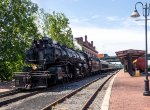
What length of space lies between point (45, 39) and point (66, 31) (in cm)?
3698

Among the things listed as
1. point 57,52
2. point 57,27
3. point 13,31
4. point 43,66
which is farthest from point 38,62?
point 57,27

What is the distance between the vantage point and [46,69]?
24516 millimetres

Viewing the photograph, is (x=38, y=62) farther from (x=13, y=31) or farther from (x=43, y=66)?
(x=13, y=31)

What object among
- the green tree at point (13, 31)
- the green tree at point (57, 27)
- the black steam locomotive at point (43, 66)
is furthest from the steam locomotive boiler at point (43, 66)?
the green tree at point (57, 27)

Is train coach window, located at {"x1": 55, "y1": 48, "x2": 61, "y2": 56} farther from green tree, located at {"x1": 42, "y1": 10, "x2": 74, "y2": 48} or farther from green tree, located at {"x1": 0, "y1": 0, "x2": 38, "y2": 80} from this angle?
green tree, located at {"x1": 42, "y1": 10, "x2": 74, "y2": 48}

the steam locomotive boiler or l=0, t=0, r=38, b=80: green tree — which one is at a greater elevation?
l=0, t=0, r=38, b=80: green tree

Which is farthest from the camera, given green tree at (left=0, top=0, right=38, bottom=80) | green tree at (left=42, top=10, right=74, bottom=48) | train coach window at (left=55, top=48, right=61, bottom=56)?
green tree at (left=42, top=10, right=74, bottom=48)

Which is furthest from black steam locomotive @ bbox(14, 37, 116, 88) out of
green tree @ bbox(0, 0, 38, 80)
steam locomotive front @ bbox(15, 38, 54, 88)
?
green tree @ bbox(0, 0, 38, 80)

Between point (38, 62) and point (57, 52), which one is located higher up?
point (57, 52)

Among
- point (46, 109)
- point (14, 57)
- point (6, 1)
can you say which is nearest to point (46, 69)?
point (14, 57)

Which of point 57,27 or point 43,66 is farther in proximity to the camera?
point 57,27

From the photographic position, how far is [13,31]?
30891mm

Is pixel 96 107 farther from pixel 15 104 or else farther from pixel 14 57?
pixel 14 57

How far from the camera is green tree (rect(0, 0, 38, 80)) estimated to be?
30.2 meters
